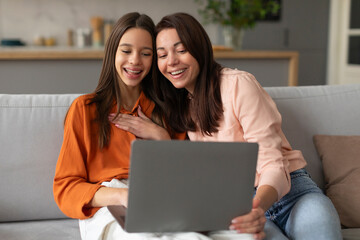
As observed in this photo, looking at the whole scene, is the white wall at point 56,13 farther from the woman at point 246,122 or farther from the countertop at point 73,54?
the woman at point 246,122

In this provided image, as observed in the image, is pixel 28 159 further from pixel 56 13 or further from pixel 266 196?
Answer: pixel 56 13

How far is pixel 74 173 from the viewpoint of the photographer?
155 cm

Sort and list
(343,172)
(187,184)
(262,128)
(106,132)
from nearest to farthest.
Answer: (187,184), (262,128), (106,132), (343,172)

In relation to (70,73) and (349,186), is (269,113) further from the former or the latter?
(70,73)

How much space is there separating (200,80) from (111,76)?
1.13ft

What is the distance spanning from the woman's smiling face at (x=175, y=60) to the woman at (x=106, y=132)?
8 centimetres

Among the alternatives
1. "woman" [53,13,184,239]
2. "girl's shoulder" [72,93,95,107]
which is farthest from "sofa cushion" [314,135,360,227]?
"girl's shoulder" [72,93,95,107]

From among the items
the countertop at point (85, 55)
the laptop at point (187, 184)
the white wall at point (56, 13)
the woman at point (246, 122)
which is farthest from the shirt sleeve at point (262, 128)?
the white wall at point (56, 13)

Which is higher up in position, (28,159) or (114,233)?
(28,159)

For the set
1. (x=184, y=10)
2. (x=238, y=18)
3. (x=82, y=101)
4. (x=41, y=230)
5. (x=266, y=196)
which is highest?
(x=184, y=10)

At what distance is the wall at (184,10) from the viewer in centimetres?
481

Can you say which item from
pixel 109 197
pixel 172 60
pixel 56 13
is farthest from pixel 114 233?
pixel 56 13

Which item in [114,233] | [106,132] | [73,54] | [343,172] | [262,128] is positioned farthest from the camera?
[73,54]

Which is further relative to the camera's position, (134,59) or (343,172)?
(343,172)
